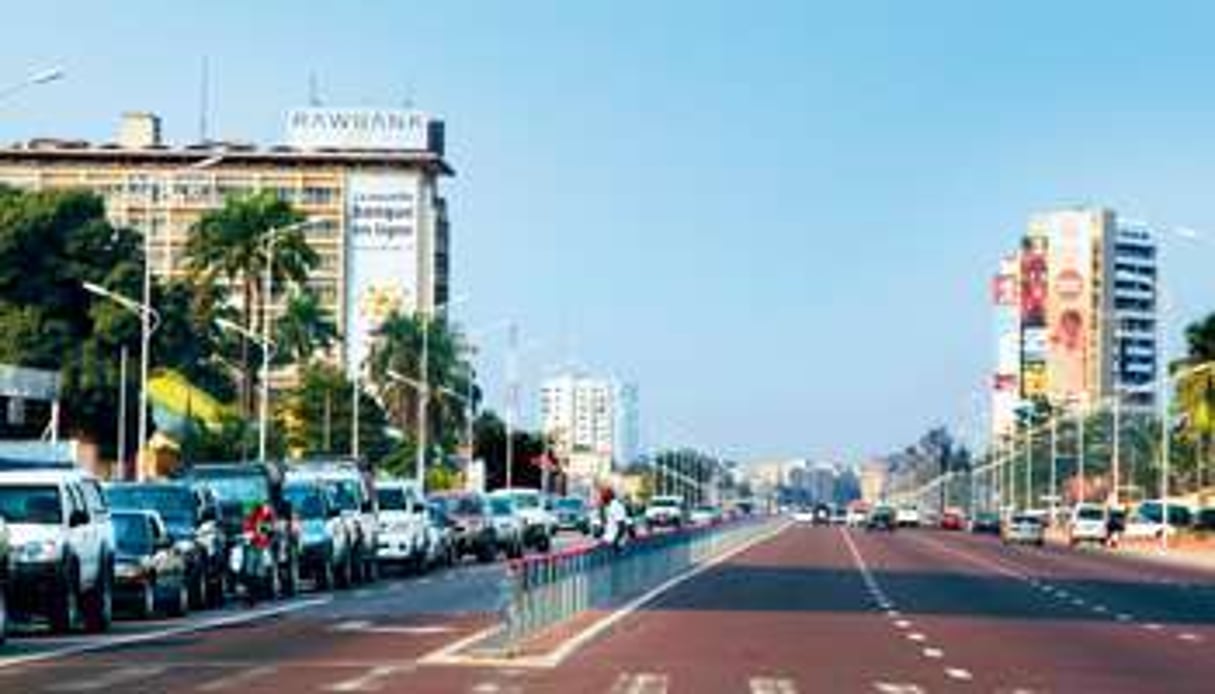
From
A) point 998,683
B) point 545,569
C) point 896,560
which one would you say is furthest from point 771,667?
point 896,560

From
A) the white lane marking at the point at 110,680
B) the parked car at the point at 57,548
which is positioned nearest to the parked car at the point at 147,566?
the parked car at the point at 57,548

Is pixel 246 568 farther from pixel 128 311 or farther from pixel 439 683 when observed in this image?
pixel 128 311

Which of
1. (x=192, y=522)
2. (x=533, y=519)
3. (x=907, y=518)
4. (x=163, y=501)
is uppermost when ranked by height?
(x=163, y=501)

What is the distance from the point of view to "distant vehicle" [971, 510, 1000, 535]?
A: 15638cm

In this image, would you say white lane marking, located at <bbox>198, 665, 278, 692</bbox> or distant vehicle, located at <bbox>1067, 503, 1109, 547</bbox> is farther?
distant vehicle, located at <bbox>1067, 503, 1109, 547</bbox>

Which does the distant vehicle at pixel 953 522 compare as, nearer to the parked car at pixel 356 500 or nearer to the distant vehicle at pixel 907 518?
the distant vehicle at pixel 907 518

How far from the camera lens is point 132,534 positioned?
4075 cm

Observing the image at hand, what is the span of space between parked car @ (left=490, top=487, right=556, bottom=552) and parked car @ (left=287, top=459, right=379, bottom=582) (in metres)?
22.8

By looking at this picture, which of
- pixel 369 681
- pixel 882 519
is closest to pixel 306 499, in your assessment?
pixel 369 681

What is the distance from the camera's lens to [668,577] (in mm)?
63125

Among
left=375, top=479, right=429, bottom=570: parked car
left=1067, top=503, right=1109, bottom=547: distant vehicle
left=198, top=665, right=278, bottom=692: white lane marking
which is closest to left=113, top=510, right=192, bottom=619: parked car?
left=198, top=665, right=278, bottom=692: white lane marking

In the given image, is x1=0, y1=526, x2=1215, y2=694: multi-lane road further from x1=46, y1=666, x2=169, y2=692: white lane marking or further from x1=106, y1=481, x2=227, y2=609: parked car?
x1=106, y1=481, x2=227, y2=609: parked car

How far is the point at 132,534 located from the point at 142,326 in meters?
60.2

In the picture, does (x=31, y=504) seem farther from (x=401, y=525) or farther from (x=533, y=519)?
(x=533, y=519)
